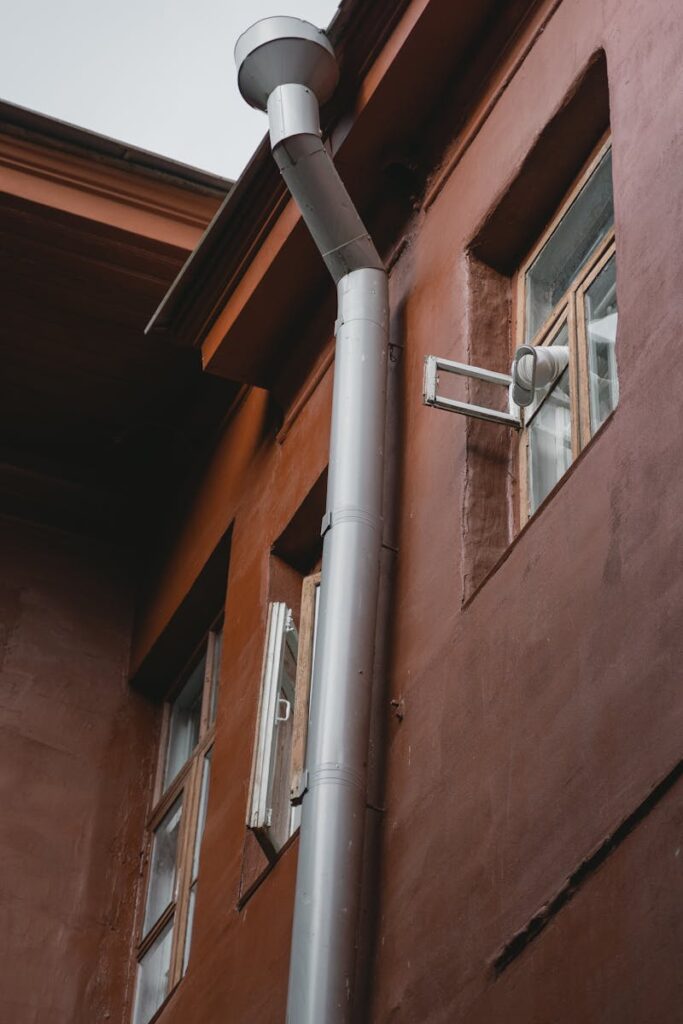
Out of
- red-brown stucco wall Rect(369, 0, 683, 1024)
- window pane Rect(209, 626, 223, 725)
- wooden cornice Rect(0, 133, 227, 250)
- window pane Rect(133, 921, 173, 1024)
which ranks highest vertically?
wooden cornice Rect(0, 133, 227, 250)

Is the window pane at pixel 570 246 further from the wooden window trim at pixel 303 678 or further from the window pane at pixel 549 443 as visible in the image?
the wooden window trim at pixel 303 678

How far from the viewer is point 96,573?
10.7 meters

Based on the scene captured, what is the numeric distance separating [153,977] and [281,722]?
204 centimetres

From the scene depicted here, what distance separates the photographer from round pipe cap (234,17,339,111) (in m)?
7.26

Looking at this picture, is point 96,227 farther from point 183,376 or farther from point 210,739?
point 210,739

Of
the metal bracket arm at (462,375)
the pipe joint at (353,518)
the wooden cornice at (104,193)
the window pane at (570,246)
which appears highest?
the wooden cornice at (104,193)

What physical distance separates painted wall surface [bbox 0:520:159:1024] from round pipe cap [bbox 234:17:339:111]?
12.8ft

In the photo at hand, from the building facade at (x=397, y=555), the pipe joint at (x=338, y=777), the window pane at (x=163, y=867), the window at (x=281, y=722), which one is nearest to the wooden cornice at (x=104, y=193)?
the building facade at (x=397, y=555)

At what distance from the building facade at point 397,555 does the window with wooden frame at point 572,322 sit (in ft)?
0.05

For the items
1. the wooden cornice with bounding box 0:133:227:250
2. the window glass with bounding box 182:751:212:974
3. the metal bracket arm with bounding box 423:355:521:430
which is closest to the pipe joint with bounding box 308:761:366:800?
the metal bracket arm with bounding box 423:355:521:430

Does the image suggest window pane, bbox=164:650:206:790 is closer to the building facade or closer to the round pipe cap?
the building facade

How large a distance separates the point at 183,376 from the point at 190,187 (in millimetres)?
1170

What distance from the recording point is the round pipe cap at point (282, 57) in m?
7.26

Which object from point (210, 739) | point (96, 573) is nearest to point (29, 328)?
point (96, 573)
